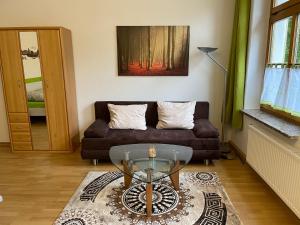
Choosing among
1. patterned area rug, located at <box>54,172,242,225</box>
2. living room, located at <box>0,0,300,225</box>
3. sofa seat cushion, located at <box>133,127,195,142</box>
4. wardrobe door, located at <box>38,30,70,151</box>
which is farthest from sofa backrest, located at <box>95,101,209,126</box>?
patterned area rug, located at <box>54,172,242,225</box>

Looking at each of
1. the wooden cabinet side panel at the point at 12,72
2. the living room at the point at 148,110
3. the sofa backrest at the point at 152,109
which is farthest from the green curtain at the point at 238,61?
the wooden cabinet side panel at the point at 12,72

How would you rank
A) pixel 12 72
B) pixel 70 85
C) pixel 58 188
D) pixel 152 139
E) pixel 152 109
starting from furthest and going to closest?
pixel 152 109
pixel 70 85
pixel 12 72
pixel 152 139
pixel 58 188

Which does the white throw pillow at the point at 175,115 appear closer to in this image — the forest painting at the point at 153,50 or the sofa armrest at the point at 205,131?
the sofa armrest at the point at 205,131

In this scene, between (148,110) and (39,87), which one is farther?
(148,110)

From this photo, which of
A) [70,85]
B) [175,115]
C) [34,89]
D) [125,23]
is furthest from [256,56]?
[34,89]

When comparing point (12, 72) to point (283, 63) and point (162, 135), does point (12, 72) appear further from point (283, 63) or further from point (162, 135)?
point (283, 63)

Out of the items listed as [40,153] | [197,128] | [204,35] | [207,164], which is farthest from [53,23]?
[207,164]

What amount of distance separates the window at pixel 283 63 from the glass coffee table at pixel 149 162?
3.85 ft

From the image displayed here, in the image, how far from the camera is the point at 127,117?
3.35 meters

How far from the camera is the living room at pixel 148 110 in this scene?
2.21 m

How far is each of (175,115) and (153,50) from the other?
106 cm

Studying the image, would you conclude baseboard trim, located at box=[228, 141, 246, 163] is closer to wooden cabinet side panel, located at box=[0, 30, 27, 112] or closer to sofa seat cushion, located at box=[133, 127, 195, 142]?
sofa seat cushion, located at box=[133, 127, 195, 142]

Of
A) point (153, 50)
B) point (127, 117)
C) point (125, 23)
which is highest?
A: point (125, 23)

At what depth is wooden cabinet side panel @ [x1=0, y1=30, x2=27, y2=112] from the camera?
10.5 feet
